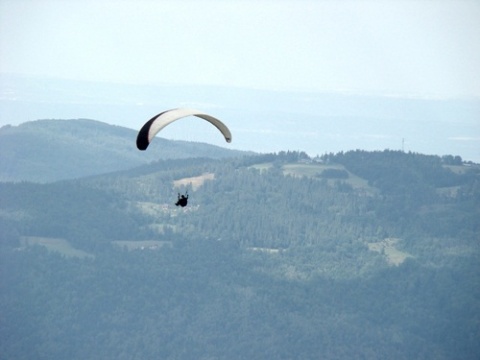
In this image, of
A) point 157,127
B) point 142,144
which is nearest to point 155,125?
point 157,127

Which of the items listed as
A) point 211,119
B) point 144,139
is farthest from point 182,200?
point 211,119

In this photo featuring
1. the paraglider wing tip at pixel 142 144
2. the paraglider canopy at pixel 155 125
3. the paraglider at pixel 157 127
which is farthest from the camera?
the paraglider canopy at pixel 155 125

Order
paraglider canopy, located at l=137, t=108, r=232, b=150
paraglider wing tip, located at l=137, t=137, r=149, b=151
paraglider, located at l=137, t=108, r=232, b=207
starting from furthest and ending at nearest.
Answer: paraglider canopy, located at l=137, t=108, r=232, b=150 → paraglider wing tip, located at l=137, t=137, r=149, b=151 → paraglider, located at l=137, t=108, r=232, b=207

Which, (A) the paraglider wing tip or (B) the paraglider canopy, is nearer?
(A) the paraglider wing tip

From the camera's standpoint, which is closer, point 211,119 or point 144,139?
point 144,139

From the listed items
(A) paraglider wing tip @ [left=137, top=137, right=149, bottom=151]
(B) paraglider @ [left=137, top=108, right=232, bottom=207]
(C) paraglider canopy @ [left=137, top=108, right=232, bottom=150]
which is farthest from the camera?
(C) paraglider canopy @ [left=137, top=108, right=232, bottom=150]

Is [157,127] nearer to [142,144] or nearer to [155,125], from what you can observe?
[155,125]

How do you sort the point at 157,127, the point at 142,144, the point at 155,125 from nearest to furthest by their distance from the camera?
1. the point at 142,144
2. the point at 157,127
3. the point at 155,125

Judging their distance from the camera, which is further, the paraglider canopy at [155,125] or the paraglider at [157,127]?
the paraglider canopy at [155,125]

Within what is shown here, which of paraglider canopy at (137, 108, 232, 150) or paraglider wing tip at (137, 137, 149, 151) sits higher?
paraglider canopy at (137, 108, 232, 150)

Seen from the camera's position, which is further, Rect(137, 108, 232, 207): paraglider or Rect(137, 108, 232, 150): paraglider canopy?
Rect(137, 108, 232, 150): paraglider canopy

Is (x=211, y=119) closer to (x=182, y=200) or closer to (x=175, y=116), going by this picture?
(x=175, y=116)
